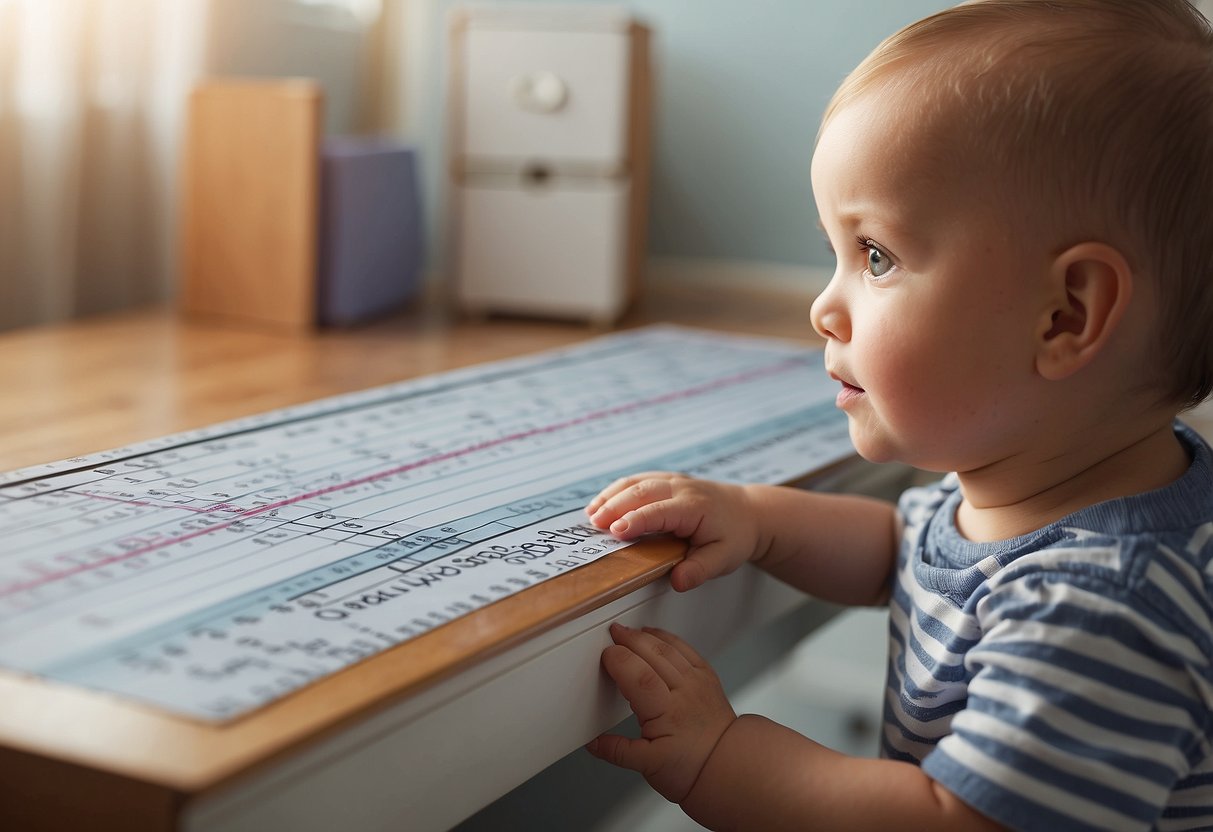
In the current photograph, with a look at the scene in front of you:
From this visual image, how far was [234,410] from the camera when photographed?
844mm

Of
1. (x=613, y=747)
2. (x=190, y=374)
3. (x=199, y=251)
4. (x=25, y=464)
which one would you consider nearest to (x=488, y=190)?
(x=199, y=251)

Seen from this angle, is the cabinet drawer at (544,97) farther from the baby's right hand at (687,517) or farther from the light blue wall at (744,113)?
the baby's right hand at (687,517)

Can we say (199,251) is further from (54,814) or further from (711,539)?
(54,814)

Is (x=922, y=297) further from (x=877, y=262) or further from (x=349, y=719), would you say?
(x=349, y=719)

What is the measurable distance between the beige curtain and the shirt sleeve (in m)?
1.01

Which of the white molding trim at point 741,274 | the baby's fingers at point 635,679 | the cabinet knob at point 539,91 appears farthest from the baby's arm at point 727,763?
the white molding trim at point 741,274

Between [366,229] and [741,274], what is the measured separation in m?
0.55

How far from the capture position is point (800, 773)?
0.56m

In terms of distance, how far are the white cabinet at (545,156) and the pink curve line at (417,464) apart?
1.08 ft

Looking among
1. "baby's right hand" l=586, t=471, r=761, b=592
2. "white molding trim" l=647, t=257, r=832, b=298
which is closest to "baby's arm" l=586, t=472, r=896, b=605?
"baby's right hand" l=586, t=471, r=761, b=592

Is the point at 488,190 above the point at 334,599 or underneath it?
above

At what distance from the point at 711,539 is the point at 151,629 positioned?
293mm

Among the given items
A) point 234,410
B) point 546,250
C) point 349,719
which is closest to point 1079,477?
point 349,719

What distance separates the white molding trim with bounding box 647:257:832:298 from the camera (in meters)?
1.57
